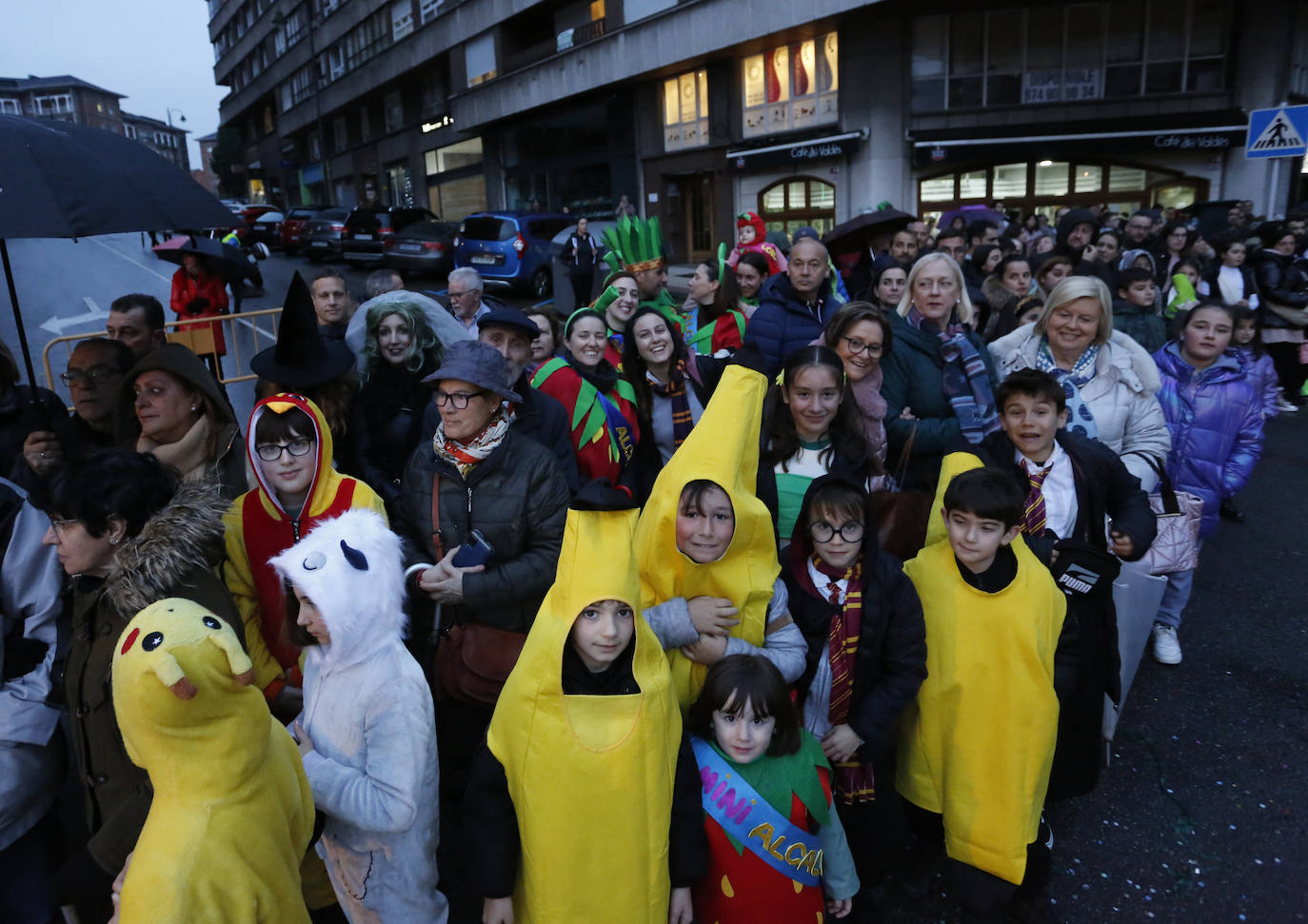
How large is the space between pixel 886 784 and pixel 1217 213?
13.3 m

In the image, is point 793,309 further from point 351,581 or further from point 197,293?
point 197,293

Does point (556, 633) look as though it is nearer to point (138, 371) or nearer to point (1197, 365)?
point (138, 371)

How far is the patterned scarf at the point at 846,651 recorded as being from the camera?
2670mm

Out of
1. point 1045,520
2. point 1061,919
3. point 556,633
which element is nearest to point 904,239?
point 1045,520

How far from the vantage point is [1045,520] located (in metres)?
3.18

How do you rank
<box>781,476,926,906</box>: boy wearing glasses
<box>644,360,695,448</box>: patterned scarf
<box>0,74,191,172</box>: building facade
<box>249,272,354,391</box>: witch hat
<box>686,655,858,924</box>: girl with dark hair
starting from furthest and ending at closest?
<box>0,74,191,172</box>: building facade, <box>644,360,695,448</box>: patterned scarf, <box>249,272,354,391</box>: witch hat, <box>781,476,926,906</box>: boy wearing glasses, <box>686,655,858,924</box>: girl with dark hair

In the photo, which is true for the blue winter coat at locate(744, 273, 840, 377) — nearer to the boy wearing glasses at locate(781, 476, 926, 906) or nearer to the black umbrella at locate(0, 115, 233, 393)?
the boy wearing glasses at locate(781, 476, 926, 906)

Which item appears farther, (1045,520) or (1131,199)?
(1131,199)

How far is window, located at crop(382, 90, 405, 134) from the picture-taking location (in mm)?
40219

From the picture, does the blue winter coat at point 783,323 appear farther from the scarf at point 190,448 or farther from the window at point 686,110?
the window at point 686,110

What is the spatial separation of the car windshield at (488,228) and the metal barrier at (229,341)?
4.41 m

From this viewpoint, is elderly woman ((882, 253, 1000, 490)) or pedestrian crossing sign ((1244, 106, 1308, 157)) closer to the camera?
elderly woman ((882, 253, 1000, 490))

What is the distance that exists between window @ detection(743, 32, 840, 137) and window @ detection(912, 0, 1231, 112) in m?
2.04

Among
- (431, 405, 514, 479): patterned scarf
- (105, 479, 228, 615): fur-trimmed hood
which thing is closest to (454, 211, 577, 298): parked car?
(431, 405, 514, 479): patterned scarf
